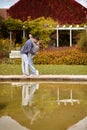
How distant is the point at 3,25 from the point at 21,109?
Result: 23.8 meters

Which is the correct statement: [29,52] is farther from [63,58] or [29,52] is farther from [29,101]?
[63,58]

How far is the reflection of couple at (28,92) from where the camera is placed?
11.4m

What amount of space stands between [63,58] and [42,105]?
14.6 meters

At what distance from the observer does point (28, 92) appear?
13141mm

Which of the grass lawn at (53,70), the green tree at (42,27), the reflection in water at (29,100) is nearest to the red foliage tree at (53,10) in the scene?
the green tree at (42,27)

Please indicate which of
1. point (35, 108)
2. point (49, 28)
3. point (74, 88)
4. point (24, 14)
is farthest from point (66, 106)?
point (24, 14)

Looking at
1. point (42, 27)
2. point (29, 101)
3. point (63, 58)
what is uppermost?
point (42, 27)

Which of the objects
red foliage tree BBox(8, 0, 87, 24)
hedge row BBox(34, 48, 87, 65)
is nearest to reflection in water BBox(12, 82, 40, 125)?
hedge row BBox(34, 48, 87, 65)

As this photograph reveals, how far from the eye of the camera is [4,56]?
26.8 metres

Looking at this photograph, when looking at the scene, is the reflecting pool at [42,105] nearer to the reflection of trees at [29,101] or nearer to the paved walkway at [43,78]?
the reflection of trees at [29,101]

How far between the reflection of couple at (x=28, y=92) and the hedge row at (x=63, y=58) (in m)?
10.2

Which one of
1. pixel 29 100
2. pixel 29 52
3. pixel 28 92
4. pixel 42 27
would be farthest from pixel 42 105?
pixel 42 27

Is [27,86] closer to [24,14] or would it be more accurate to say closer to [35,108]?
[35,108]

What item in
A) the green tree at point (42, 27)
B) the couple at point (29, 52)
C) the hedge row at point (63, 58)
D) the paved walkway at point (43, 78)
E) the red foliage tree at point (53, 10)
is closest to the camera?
the paved walkway at point (43, 78)
